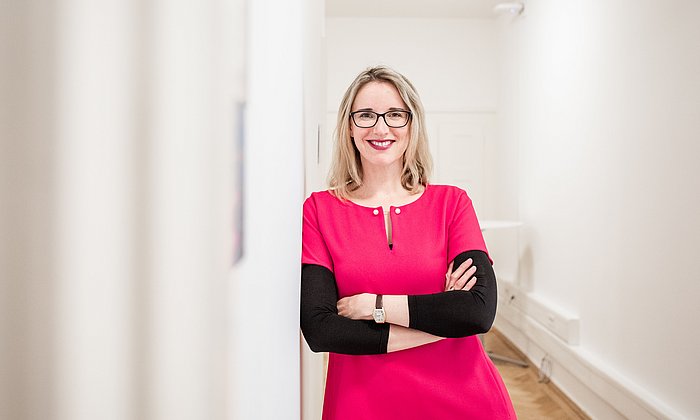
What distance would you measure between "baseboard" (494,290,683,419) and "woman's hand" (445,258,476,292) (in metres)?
1.65

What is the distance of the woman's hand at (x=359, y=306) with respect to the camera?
121 cm

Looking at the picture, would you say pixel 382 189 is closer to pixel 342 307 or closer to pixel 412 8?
pixel 342 307

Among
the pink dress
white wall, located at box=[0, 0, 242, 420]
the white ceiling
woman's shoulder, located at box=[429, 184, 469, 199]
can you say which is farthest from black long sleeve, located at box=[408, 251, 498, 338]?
the white ceiling

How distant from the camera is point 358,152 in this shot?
1.49 m

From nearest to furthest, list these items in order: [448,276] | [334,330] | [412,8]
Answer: [334,330], [448,276], [412,8]

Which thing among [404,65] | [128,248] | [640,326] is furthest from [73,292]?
[404,65]

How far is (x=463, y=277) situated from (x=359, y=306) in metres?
0.26

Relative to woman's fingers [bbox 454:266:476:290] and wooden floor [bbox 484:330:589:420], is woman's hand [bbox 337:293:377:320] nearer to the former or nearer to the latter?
woman's fingers [bbox 454:266:476:290]

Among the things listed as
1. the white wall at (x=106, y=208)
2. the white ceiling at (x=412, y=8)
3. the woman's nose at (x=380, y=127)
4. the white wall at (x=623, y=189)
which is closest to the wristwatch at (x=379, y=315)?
the woman's nose at (x=380, y=127)

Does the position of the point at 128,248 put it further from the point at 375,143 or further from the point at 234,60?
the point at 375,143

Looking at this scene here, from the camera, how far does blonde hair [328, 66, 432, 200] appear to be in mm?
1384

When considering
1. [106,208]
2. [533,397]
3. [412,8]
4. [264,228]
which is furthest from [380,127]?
[412,8]

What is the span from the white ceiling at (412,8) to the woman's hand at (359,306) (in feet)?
15.1

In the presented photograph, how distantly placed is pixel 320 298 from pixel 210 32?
108cm
